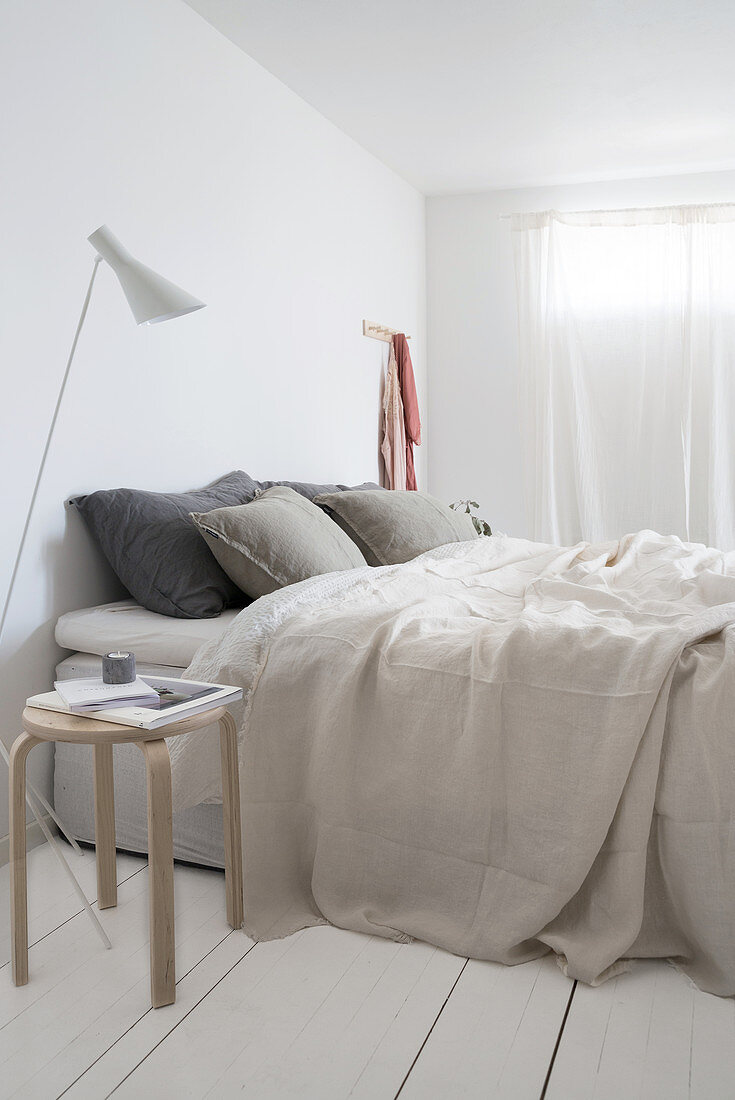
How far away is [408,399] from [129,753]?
3.12m

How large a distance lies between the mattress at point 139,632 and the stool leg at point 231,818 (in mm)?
434

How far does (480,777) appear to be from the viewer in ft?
6.16

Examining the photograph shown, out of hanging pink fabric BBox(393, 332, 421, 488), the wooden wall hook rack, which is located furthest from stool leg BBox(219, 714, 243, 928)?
hanging pink fabric BBox(393, 332, 421, 488)

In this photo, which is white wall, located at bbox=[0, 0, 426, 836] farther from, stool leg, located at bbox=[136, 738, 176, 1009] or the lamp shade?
stool leg, located at bbox=[136, 738, 176, 1009]

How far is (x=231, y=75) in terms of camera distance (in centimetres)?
331

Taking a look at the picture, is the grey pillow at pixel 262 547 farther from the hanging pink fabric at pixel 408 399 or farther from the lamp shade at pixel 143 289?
the hanging pink fabric at pixel 408 399

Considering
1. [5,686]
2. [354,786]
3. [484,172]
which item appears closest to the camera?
[354,786]

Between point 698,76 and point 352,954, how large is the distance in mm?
3534

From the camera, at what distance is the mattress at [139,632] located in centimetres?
232

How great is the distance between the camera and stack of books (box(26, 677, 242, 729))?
168 cm

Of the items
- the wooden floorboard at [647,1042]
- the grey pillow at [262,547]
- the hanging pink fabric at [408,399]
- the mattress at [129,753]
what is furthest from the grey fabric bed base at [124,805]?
the hanging pink fabric at [408,399]

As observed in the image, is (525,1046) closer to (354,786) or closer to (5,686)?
(354,786)

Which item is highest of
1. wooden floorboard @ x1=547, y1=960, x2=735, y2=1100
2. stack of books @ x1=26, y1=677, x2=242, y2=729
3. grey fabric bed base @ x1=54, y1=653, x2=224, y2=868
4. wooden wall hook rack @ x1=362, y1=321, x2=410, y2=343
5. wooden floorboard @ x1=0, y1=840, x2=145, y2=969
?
wooden wall hook rack @ x1=362, y1=321, x2=410, y2=343

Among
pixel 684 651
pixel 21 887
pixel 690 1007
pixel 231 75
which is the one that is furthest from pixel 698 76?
pixel 21 887
